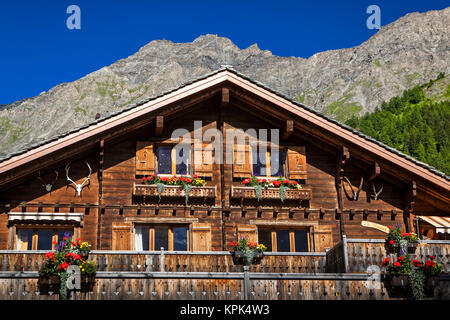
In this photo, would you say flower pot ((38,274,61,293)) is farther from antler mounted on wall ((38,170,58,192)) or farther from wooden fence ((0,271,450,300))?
antler mounted on wall ((38,170,58,192))

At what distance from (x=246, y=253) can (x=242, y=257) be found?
18 cm

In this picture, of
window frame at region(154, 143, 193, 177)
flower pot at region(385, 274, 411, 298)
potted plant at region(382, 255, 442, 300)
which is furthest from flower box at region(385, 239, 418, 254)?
window frame at region(154, 143, 193, 177)

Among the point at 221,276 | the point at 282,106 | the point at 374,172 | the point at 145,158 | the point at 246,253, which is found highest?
the point at 282,106

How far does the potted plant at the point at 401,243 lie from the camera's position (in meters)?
18.4

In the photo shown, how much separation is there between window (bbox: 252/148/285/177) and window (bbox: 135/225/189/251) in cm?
332

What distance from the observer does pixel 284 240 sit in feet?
70.0

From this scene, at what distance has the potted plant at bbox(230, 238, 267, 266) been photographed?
1903 cm

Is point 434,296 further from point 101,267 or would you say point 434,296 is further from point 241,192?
point 101,267

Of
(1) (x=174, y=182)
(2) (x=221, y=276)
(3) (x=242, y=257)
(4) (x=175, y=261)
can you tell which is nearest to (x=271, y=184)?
(1) (x=174, y=182)

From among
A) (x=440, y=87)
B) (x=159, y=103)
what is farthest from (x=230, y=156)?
(x=440, y=87)

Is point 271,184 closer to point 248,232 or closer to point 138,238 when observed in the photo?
point 248,232

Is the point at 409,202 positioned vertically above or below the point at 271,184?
below

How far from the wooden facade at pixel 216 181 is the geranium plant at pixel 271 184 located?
25cm
